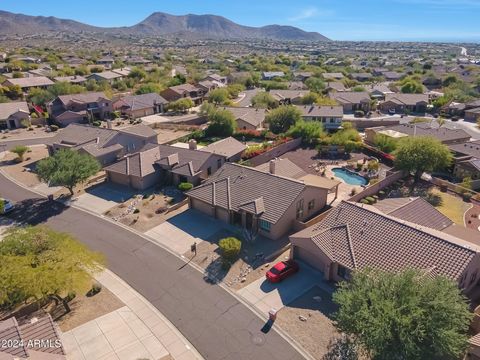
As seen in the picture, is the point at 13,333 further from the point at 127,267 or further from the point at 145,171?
the point at 145,171

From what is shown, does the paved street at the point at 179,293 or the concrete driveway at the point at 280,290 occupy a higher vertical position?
the concrete driveway at the point at 280,290

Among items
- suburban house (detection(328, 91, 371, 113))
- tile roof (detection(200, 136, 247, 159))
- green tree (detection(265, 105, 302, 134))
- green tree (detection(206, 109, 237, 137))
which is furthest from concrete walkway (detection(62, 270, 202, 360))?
suburban house (detection(328, 91, 371, 113))

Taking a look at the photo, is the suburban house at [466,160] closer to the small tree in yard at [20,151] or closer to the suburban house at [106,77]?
the small tree in yard at [20,151]

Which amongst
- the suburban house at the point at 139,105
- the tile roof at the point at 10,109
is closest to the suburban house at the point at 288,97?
the suburban house at the point at 139,105

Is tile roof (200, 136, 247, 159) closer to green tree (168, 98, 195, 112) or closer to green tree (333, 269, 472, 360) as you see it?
green tree (333, 269, 472, 360)

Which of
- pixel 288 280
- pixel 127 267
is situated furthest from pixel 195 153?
pixel 288 280

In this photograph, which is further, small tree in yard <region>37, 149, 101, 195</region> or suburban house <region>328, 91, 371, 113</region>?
suburban house <region>328, 91, 371, 113</region>
